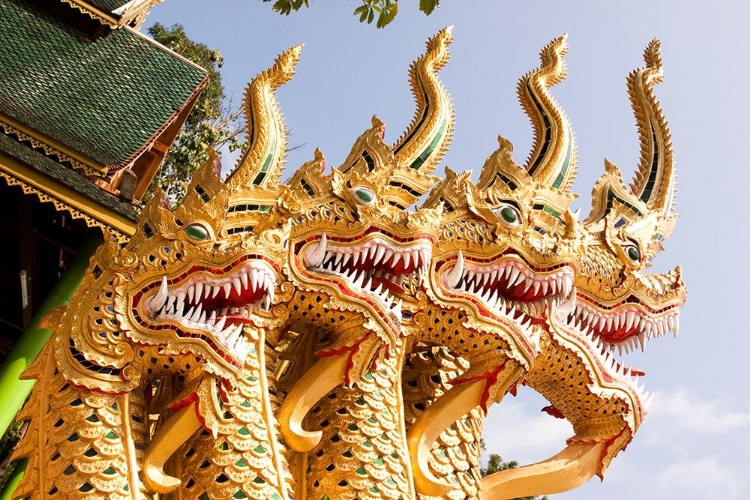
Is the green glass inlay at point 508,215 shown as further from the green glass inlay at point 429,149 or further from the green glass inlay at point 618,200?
the green glass inlay at point 618,200

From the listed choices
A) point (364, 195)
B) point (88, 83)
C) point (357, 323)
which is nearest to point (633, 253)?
point (364, 195)

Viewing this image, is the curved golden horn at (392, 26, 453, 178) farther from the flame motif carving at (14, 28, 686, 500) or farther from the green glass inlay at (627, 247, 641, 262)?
the green glass inlay at (627, 247, 641, 262)

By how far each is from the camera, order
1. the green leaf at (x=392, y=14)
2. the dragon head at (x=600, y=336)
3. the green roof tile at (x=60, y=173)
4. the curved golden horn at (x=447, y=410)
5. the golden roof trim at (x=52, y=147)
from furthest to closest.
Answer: the dragon head at (x=600, y=336) < the golden roof trim at (x=52, y=147) < the curved golden horn at (x=447, y=410) < the green roof tile at (x=60, y=173) < the green leaf at (x=392, y=14)

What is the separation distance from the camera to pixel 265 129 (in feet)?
25.9

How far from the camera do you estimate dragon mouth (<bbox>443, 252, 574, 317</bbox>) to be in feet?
25.7

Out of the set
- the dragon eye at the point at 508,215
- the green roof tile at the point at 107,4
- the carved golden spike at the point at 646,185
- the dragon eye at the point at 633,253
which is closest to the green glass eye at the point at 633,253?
the dragon eye at the point at 633,253

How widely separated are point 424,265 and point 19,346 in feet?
8.58

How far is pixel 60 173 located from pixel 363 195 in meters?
1.94

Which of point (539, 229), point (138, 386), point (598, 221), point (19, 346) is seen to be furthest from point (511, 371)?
point (19, 346)

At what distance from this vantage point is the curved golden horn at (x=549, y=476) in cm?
806

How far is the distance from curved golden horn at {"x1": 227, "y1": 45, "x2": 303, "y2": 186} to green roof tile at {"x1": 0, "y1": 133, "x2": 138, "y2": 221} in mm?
757

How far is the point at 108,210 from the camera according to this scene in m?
7.36

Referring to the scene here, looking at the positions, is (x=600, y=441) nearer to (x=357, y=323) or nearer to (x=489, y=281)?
(x=489, y=281)

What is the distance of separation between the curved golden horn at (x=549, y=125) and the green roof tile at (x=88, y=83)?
2.86 meters
